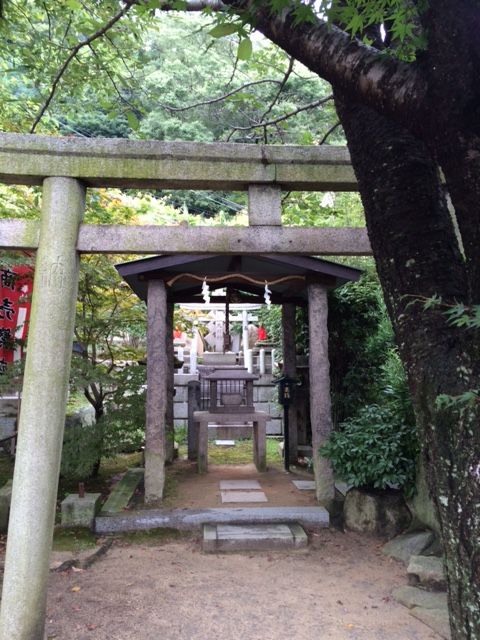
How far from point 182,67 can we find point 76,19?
12177 millimetres

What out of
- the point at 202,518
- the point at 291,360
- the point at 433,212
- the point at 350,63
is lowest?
the point at 202,518

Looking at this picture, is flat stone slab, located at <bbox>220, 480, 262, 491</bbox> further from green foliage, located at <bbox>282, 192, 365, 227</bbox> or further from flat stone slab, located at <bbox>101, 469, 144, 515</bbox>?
green foliage, located at <bbox>282, 192, 365, 227</bbox>

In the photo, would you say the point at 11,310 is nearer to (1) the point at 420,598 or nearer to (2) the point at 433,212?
(1) the point at 420,598

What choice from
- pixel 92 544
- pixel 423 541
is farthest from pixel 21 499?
pixel 423 541

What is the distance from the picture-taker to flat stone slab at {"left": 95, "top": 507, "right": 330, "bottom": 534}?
17.3ft

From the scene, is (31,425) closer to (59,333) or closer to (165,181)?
(59,333)

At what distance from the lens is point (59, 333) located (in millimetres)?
3244

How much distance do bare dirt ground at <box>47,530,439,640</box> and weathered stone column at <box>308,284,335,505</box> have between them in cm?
89

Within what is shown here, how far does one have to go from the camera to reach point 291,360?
8.23 metres

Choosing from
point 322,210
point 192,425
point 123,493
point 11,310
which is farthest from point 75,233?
point 192,425

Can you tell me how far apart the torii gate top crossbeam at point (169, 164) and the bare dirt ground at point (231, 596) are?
3253mm

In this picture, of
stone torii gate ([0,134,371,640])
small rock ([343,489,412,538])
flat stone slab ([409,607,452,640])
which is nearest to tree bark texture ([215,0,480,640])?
stone torii gate ([0,134,371,640])

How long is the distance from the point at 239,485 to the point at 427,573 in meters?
3.22

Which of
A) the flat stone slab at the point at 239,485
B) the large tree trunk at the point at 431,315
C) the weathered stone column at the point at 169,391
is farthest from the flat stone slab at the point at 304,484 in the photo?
the large tree trunk at the point at 431,315
